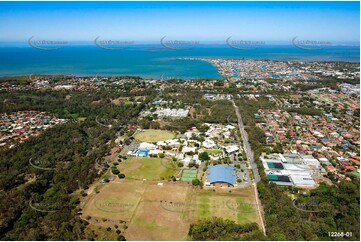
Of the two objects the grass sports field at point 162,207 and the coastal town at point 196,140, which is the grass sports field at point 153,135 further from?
the grass sports field at point 162,207

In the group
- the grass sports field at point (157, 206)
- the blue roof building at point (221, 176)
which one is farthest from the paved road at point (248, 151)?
the grass sports field at point (157, 206)

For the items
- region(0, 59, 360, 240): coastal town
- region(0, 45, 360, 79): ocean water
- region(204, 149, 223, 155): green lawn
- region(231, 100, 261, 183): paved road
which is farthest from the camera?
region(0, 45, 360, 79): ocean water

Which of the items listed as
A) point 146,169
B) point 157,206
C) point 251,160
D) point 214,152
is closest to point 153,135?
point 146,169

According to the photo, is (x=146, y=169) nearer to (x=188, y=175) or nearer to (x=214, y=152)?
(x=188, y=175)

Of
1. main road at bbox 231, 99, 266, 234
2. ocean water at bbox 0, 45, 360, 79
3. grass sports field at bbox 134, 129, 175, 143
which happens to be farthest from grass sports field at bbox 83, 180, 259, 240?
ocean water at bbox 0, 45, 360, 79

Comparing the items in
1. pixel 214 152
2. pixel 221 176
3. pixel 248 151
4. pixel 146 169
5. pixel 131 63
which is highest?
pixel 221 176

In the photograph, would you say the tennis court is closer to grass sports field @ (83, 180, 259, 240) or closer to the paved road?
grass sports field @ (83, 180, 259, 240)
